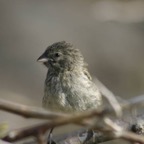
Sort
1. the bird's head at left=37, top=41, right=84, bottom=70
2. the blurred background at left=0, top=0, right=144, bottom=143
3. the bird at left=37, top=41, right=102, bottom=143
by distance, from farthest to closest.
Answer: the blurred background at left=0, top=0, right=144, bottom=143 < the bird's head at left=37, top=41, right=84, bottom=70 < the bird at left=37, top=41, right=102, bottom=143

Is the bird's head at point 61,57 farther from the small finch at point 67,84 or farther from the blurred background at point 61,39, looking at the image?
the blurred background at point 61,39

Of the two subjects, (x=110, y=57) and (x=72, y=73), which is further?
(x=110, y=57)

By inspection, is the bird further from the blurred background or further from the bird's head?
the blurred background

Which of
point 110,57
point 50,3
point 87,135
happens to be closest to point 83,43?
point 110,57

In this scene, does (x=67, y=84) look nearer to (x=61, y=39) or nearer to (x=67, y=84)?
(x=67, y=84)

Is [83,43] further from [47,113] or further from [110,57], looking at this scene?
[47,113]

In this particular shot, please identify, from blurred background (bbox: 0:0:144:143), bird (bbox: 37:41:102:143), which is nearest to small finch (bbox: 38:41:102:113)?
bird (bbox: 37:41:102:143)
